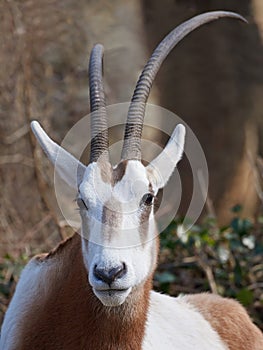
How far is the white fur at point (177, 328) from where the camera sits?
4.52 meters

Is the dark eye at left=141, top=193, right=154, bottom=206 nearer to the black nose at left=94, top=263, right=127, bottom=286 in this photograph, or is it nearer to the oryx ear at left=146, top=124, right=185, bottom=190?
the oryx ear at left=146, top=124, right=185, bottom=190

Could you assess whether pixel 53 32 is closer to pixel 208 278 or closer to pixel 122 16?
pixel 122 16

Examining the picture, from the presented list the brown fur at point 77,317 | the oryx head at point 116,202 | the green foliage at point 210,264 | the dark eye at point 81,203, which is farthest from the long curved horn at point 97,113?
the green foliage at point 210,264

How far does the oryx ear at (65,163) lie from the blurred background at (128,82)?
3781 millimetres

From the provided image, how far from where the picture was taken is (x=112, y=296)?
3689mm

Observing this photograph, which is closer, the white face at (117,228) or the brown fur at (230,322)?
the white face at (117,228)

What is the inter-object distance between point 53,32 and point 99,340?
562cm

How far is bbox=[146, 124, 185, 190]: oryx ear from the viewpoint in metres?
4.26

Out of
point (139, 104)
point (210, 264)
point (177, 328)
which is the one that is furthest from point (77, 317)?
point (210, 264)

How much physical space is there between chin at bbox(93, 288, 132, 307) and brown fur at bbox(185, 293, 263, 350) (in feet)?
4.14

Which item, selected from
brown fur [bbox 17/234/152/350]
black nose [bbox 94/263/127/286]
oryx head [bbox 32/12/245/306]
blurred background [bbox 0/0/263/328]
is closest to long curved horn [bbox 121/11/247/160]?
oryx head [bbox 32/12/245/306]

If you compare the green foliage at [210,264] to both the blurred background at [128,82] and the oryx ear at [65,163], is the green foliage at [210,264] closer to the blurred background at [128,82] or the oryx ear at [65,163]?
the blurred background at [128,82]

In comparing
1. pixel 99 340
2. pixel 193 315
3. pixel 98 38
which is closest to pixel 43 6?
pixel 98 38

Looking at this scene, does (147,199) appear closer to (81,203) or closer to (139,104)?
(81,203)
